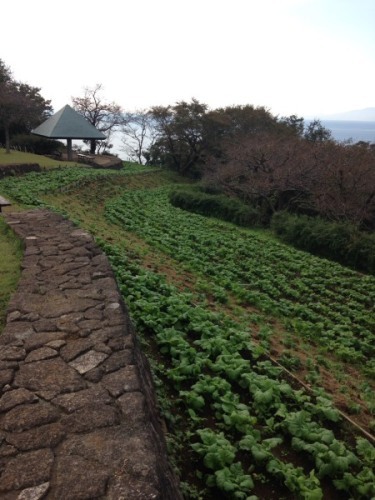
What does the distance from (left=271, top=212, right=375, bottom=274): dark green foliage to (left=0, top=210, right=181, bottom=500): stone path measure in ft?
48.1

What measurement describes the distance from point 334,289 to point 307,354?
5.57m

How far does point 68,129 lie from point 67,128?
0.14 m

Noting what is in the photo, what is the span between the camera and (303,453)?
4.64 meters

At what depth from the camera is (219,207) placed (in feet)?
85.7

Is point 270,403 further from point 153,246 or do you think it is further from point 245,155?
point 245,155

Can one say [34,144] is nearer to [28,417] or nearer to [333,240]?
[333,240]

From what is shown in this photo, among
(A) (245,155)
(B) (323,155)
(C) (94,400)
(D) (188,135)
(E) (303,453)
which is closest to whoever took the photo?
(C) (94,400)

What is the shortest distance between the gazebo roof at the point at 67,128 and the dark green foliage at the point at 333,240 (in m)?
21.0

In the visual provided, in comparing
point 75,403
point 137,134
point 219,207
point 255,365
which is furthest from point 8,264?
point 137,134

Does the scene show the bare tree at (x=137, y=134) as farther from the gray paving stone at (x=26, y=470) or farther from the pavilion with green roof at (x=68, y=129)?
the gray paving stone at (x=26, y=470)

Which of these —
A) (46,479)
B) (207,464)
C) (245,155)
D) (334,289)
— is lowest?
(334,289)

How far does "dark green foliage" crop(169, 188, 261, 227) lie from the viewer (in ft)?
80.4

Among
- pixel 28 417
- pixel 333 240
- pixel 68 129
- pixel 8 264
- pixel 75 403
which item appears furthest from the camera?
pixel 68 129

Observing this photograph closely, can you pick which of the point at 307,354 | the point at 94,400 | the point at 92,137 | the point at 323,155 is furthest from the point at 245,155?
the point at 94,400
